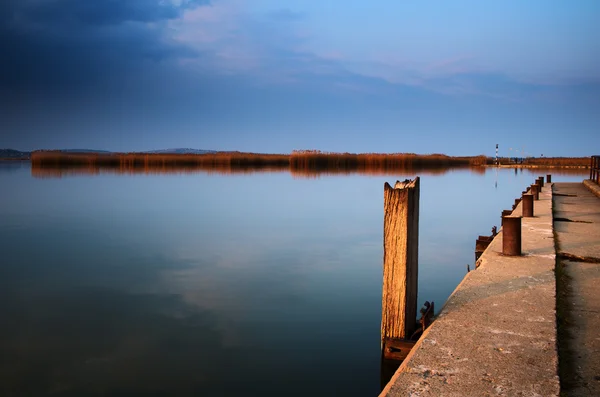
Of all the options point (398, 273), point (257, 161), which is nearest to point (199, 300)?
point (398, 273)

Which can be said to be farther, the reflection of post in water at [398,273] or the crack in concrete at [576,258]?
the crack in concrete at [576,258]

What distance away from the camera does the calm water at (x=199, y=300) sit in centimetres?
471

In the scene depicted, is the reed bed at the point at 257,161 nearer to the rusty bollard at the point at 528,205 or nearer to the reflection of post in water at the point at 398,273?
the rusty bollard at the point at 528,205

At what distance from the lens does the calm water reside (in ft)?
15.5

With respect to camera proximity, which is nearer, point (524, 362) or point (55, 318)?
point (524, 362)

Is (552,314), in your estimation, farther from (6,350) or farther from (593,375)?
(6,350)

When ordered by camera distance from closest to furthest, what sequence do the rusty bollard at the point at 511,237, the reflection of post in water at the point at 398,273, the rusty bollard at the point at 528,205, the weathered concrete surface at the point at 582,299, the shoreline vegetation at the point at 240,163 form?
the weathered concrete surface at the point at 582,299
the reflection of post in water at the point at 398,273
the rusty bollard at the point at 511,237
the rusty bollard at the point at 528,205
the shoreline vegetation at the point at 240,163

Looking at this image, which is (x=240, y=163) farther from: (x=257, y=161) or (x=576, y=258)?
(x=576, y=258)

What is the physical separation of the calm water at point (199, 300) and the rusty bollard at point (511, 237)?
1.57 m

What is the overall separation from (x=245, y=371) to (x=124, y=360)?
123cm

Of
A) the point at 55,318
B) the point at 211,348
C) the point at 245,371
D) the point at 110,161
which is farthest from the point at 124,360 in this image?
the point at 110,161

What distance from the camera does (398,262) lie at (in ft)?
14.5

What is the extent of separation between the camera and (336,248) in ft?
37.0

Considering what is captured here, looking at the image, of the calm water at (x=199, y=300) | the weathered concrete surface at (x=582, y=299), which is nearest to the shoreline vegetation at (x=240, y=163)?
Result: the calm water at (x=199, y=300)
